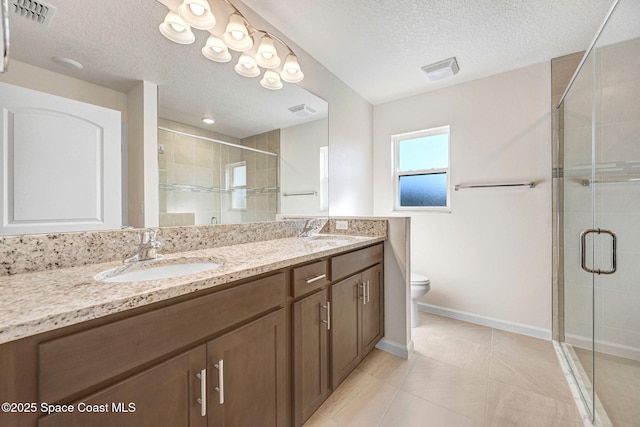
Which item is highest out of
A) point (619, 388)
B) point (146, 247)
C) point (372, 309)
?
point (146, 247)

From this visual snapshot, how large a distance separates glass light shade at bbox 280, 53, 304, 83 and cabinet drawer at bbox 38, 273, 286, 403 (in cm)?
157

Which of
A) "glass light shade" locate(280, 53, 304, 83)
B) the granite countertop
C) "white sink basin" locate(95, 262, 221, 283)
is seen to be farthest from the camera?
"glass light shade" locate(280, 53, 304, 83)

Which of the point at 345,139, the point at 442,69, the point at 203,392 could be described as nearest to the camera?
the point at 203,392

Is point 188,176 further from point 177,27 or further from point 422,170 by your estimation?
point 422,170

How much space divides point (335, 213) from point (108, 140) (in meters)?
1.82

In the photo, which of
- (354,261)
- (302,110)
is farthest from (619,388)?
(302,110)

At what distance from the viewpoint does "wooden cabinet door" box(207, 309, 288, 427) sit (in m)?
0.84

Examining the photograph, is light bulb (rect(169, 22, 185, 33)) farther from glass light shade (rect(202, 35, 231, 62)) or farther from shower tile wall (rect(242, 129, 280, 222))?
shower tile wall (rect(242, 129, 280, 222))

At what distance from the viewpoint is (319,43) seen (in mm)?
2066

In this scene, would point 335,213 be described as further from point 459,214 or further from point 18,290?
point 18,290

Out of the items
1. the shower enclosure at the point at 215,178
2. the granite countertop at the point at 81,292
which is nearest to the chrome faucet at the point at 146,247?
the granite countertop at the point at 81,292

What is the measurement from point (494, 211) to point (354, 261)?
1647 mm

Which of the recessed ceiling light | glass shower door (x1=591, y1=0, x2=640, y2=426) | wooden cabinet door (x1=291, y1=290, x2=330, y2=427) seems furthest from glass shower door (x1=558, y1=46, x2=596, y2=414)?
the recessed ceiling light

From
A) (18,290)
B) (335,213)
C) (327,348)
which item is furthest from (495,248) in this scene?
(18,290)
